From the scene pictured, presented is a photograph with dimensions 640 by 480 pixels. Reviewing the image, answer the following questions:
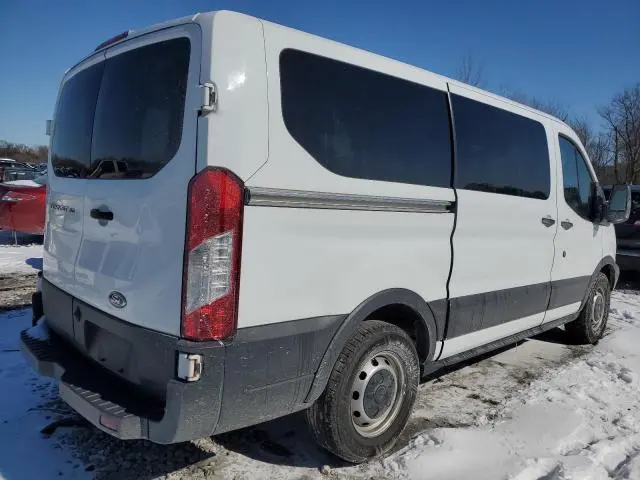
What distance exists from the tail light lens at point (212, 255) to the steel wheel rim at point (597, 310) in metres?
4.72

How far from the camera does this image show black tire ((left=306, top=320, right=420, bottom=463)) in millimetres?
2811

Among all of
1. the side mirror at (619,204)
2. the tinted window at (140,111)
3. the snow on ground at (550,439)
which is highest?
the tinted window at (140,111)

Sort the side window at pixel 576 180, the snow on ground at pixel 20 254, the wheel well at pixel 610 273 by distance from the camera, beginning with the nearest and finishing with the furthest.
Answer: the side window at pixel 576 180, the wheel well at pixel 610 273, the snow on ground at pixel 20 254

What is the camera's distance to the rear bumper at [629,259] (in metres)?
9.13

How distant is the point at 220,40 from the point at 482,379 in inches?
141

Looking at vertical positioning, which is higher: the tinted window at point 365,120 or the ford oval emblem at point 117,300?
the tinted window at point 365,120

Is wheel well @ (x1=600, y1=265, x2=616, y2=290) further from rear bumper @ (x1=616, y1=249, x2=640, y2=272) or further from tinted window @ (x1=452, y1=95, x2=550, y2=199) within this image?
rear bumper @ (x1=616, y1=249, x2=640, y2=272)

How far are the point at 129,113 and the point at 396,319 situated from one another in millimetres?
1985

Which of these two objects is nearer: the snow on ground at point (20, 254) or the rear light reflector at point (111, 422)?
the rear light reflector at point (111, 422)

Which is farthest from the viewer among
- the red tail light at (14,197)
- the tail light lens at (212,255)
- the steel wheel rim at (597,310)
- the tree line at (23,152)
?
the tree line at (23,152)

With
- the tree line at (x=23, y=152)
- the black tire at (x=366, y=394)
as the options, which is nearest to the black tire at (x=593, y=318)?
the black tire at (x=366, y=394)

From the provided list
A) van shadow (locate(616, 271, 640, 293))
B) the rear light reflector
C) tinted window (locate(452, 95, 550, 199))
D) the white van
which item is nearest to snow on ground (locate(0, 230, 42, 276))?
the white van

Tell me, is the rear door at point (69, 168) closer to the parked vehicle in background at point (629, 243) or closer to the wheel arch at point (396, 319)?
the wheel arch at point (396, 319)

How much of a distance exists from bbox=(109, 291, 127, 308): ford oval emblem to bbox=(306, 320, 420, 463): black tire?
113 centimetres
